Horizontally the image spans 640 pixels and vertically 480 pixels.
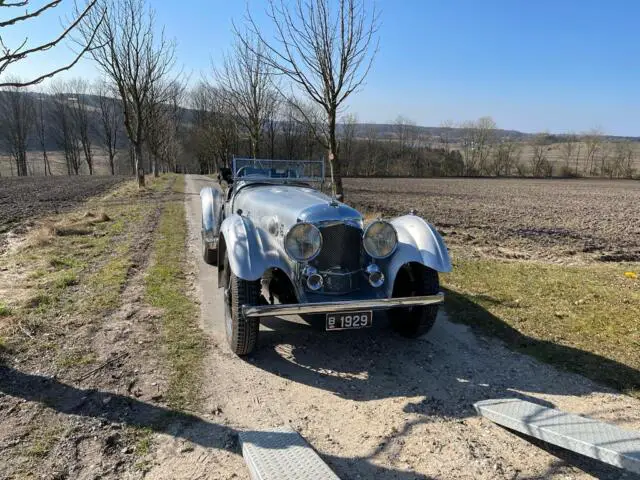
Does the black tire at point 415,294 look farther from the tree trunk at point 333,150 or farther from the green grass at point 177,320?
the tree trunk at point 333,150

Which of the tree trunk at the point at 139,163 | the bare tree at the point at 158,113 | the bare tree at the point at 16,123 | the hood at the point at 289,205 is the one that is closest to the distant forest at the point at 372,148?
the bare tree at the point at 16,123

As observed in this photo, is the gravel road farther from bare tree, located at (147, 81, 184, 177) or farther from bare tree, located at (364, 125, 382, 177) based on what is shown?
bare tree, located at (364, 125, 382, 177)

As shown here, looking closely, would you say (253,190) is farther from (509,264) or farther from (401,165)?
(401,165)

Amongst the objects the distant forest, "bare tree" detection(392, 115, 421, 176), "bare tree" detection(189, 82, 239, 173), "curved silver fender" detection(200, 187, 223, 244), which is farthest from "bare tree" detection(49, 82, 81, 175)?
"curved silver fender" detection(200, 187, 223, 244)

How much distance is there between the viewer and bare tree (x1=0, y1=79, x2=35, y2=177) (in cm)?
6000

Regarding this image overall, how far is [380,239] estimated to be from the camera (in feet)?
13.8

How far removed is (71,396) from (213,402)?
3.53 feet

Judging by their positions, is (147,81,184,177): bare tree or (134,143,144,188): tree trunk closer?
(134,143,144,188): tree trunk

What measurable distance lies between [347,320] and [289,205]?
1429mm

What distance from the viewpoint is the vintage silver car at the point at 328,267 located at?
387cm

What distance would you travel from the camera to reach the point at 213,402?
3.33 m

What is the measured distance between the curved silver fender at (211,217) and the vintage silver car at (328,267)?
58.4 inches

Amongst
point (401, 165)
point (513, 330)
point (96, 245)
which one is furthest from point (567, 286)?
point (401, 165)

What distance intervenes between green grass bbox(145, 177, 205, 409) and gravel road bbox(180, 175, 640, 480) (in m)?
0.14
